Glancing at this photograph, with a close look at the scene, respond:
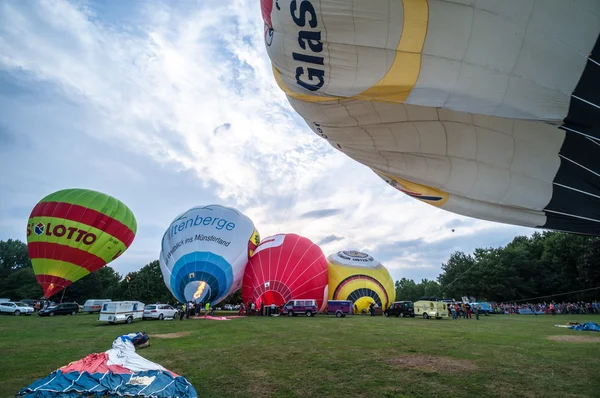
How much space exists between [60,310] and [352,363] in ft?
84.6

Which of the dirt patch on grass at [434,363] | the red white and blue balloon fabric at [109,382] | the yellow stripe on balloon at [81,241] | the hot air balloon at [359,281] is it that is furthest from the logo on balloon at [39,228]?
the dirt patch on grass at [434,363]

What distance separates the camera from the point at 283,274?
2112 cm

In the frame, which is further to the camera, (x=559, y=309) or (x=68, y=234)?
(x=559, y=309)

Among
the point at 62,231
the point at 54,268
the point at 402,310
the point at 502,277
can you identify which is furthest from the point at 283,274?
the point at 502,277

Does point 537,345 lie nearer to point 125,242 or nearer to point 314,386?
point 314,386

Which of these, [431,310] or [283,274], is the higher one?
[283,274]

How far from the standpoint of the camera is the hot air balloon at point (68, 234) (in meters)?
22.4

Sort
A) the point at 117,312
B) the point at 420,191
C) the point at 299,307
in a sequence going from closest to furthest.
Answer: the point at 420,191, the point at 117,312, the point at 299,307

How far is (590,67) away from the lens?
4492 millimetres

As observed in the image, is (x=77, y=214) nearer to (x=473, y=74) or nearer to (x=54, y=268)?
(x=54, y=268)

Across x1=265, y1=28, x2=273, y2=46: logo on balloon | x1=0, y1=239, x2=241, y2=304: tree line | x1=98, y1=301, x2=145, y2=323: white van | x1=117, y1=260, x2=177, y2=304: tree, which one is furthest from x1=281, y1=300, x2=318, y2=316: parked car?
x1=117, y1=260, x2=177, y2=304: tree

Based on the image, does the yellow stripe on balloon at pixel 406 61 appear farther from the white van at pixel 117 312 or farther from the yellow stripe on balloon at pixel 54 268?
the yellow stripe on balloon at pixel 54 268

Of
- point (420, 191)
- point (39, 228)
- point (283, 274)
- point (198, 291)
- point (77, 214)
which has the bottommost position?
point (198, 291)

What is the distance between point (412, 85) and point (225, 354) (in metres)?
7.05
